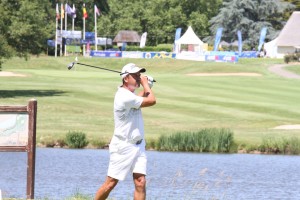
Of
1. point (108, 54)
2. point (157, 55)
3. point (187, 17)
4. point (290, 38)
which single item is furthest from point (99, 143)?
point (187, 17)

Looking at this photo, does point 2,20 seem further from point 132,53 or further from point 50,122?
point 132,53

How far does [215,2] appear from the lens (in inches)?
5094

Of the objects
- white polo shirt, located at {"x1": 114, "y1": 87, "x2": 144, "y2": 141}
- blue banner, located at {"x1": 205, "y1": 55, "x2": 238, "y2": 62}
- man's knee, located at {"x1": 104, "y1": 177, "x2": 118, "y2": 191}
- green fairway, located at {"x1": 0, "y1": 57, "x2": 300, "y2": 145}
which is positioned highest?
white polo shirt, located at {"x1": 114, "y1": 87, "x2": 144, "y2": 141}

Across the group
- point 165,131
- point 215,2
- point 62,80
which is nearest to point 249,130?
point 165,131

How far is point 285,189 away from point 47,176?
627cm

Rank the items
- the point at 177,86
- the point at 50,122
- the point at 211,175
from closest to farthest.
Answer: the point at 211,175, the point at 50,122, the point at 177,86

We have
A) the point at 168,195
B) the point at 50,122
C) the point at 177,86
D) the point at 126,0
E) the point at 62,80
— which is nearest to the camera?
the point at 168,195

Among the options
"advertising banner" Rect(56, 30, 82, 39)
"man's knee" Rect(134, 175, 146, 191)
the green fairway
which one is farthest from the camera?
"advertising banner" Rect(56, 30, 82, 39)

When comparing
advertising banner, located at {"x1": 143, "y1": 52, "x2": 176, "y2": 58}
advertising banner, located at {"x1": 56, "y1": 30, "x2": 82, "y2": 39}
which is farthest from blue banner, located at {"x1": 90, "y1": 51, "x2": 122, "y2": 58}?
advertising banner, located at {"x1": 56, "y1": 30, "x2": 82, "y2": 39}

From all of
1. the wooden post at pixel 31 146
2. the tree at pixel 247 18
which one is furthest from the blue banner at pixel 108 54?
the wooden post at pixel 31 146

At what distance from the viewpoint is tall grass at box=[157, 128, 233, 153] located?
1245 inches

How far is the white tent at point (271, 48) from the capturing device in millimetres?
113688

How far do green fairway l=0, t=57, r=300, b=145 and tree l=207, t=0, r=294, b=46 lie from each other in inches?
1910

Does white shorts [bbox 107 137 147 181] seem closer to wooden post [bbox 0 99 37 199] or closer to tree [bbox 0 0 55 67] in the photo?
wooden post [bbox 0 99 37 199]
